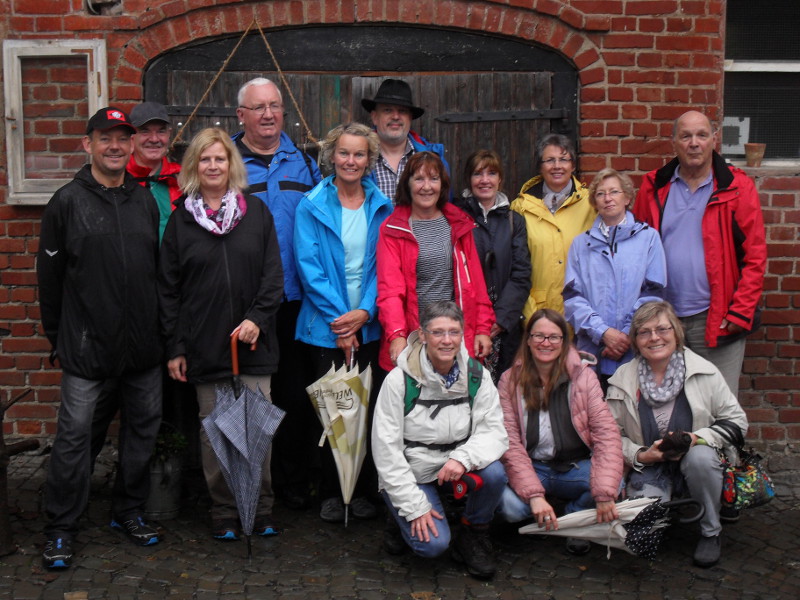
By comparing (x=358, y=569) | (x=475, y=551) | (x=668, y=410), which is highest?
(x=668, y=410)

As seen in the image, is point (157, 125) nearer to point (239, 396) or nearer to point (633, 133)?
point (239, 396)

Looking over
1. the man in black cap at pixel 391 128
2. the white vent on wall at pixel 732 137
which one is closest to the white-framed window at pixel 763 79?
the white vent on wall at pixel 732 137

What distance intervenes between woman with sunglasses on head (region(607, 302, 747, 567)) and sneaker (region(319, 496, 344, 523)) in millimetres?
1471

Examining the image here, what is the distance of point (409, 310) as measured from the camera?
15.5 ft

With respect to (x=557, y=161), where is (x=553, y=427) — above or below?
below

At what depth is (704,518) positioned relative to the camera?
14.3 ft

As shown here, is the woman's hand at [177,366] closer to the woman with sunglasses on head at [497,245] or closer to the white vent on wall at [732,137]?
the woman with sunglasses on head at [497,245]

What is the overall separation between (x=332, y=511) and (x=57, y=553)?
1355mm

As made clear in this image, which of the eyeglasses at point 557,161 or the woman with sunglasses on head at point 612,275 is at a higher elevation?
the eyeglasses at point 557,161

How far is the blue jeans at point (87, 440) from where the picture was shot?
4352 mm

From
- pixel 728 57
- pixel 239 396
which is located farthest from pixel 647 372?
pixel 728 57

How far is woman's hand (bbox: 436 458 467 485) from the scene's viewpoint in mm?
4191

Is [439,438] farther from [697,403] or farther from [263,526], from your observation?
[697,403]

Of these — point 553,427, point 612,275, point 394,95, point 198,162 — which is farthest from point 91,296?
point 612,275
